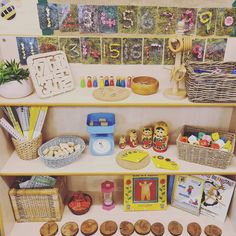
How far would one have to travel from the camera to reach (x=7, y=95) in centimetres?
135

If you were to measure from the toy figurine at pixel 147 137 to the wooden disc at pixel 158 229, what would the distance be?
18.2 inches

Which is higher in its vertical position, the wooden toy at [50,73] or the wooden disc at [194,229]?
the wooden toy at [50,73]

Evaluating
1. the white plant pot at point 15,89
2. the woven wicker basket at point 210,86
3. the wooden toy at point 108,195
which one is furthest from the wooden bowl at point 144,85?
the wooden toy at point 108,195

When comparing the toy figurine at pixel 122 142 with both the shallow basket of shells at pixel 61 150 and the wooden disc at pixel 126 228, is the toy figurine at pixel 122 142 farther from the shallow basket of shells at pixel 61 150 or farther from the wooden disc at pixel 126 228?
the wooden disc at pixel 126 228

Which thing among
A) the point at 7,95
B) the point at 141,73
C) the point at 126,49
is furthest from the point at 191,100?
the point at 7,95

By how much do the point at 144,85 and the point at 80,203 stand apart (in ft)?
2.86

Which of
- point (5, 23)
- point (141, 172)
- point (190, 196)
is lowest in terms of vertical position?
point (190, 196)

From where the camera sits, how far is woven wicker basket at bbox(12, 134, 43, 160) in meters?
1.51

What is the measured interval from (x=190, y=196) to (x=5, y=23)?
1427mm

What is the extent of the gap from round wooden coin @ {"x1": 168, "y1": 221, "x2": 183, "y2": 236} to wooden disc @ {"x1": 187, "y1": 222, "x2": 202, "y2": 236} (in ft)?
0.17

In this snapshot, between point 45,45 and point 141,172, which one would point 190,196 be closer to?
point 141,172

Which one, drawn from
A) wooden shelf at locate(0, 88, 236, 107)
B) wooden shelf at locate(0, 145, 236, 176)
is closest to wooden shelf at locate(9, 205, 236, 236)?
wooden shelf at locate(0, 145, 236, 176)

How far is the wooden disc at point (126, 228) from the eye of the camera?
5.21ft

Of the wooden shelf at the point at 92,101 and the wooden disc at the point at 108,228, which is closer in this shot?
the wooden shelf at the point at 92,101
